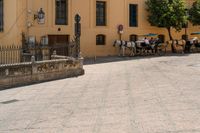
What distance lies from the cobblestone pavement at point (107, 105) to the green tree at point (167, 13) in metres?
14.4

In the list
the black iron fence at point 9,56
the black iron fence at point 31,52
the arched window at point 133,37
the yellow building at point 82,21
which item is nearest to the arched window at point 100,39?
the yellow building at point 82,21

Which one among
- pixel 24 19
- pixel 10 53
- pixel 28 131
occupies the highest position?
pixel 24 19

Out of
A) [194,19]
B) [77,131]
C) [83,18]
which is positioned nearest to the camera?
[77,131]

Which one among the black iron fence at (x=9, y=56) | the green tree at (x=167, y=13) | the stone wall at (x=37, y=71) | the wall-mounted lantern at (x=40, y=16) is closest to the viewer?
the stone wall at (x=37, y=71)

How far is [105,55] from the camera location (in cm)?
3078

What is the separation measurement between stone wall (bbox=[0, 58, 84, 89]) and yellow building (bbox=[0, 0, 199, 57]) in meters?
7.93

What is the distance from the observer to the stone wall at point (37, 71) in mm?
16084

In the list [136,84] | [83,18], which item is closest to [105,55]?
[83,18]

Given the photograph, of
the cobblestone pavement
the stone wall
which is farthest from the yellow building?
the cobblestone pavement

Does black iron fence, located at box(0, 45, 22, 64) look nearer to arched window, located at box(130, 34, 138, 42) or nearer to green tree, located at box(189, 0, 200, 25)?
arched window, located at box(130, 34, 138, 42)

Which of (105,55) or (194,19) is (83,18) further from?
(194,19)

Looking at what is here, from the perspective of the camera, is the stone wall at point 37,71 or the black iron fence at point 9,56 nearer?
the stone wall at point 37,71

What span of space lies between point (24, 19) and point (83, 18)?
481 centimetres

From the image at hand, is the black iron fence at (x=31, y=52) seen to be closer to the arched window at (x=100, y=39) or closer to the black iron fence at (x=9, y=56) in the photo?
the black iron fence at (x=9, y=56)
